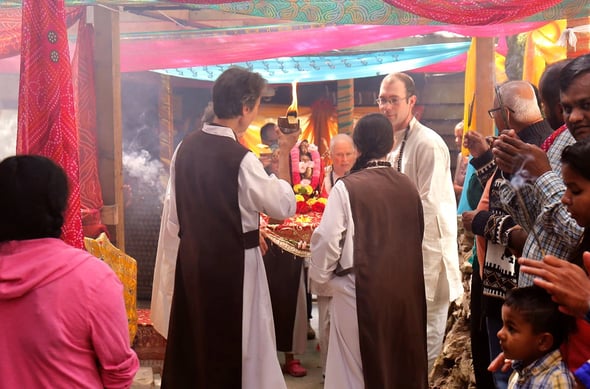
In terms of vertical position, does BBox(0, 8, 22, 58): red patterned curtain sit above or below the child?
above

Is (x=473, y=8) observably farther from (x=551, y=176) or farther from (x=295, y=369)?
(x=295, y=369)

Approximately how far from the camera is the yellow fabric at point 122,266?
16.0 ft

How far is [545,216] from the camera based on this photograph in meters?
2.42

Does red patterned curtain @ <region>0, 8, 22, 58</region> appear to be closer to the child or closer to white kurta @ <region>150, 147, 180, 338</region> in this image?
white kurta @ <region>150, 147, 180, 338</region>

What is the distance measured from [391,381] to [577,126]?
6.95 ft

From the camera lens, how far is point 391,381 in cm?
409

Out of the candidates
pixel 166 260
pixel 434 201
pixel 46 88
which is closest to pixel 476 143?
pixel 434 201

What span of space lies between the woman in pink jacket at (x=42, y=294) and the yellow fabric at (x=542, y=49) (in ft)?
19.0

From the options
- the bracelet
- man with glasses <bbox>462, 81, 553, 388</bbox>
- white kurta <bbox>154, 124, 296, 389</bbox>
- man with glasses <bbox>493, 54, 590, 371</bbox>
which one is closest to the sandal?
white kurta <bbox>154, 124, 296, 389</bbox>

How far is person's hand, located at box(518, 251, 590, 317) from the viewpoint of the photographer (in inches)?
78.0

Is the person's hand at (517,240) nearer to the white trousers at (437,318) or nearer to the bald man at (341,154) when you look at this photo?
the white trousers at (437,318)

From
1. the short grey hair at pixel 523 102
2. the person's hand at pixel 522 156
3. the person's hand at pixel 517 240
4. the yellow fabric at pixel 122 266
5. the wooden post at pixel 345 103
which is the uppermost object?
the wooden post at pixel 345 103

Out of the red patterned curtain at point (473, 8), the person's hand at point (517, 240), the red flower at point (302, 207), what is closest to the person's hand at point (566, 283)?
the person's hand at point (517, 240)

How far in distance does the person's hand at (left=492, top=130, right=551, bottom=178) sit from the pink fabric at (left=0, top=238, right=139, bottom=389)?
1.37 m
